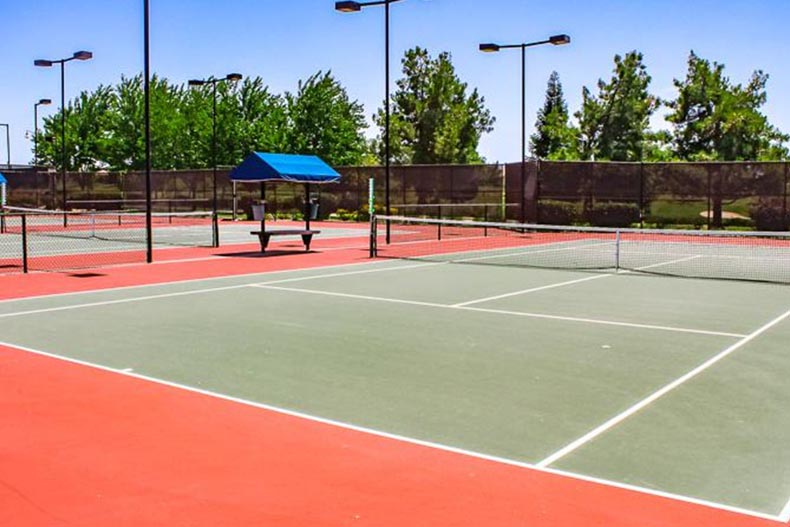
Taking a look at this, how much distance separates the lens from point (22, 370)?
8.05m

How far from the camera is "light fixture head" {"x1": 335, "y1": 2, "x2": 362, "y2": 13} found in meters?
22.6

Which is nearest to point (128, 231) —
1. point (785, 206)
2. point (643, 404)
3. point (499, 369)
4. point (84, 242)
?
point (84, 242)

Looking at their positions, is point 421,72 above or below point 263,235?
above

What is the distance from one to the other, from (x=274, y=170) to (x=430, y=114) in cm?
4591

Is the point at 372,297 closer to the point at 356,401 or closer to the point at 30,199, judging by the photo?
the point at 356,401

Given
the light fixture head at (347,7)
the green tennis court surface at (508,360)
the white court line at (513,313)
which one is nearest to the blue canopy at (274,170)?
the light fixture head at (347,7)

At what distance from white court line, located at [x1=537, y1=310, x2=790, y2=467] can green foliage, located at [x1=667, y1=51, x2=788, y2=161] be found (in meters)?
42.6

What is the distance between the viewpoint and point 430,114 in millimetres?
66875

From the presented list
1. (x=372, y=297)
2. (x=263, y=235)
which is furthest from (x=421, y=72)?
(x=372, y=297)

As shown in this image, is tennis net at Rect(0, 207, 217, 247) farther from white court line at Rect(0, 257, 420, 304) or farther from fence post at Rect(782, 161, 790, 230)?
fence post at Rect(782, 161, 790, 230)

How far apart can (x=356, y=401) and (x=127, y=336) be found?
A: 4.11 meters

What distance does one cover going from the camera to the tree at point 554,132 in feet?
187

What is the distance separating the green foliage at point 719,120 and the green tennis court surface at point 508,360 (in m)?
37.7

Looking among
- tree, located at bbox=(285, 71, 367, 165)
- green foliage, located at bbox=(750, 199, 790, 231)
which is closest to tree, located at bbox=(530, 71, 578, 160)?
tree, located at bbox=(285, 71, 367, 165)
